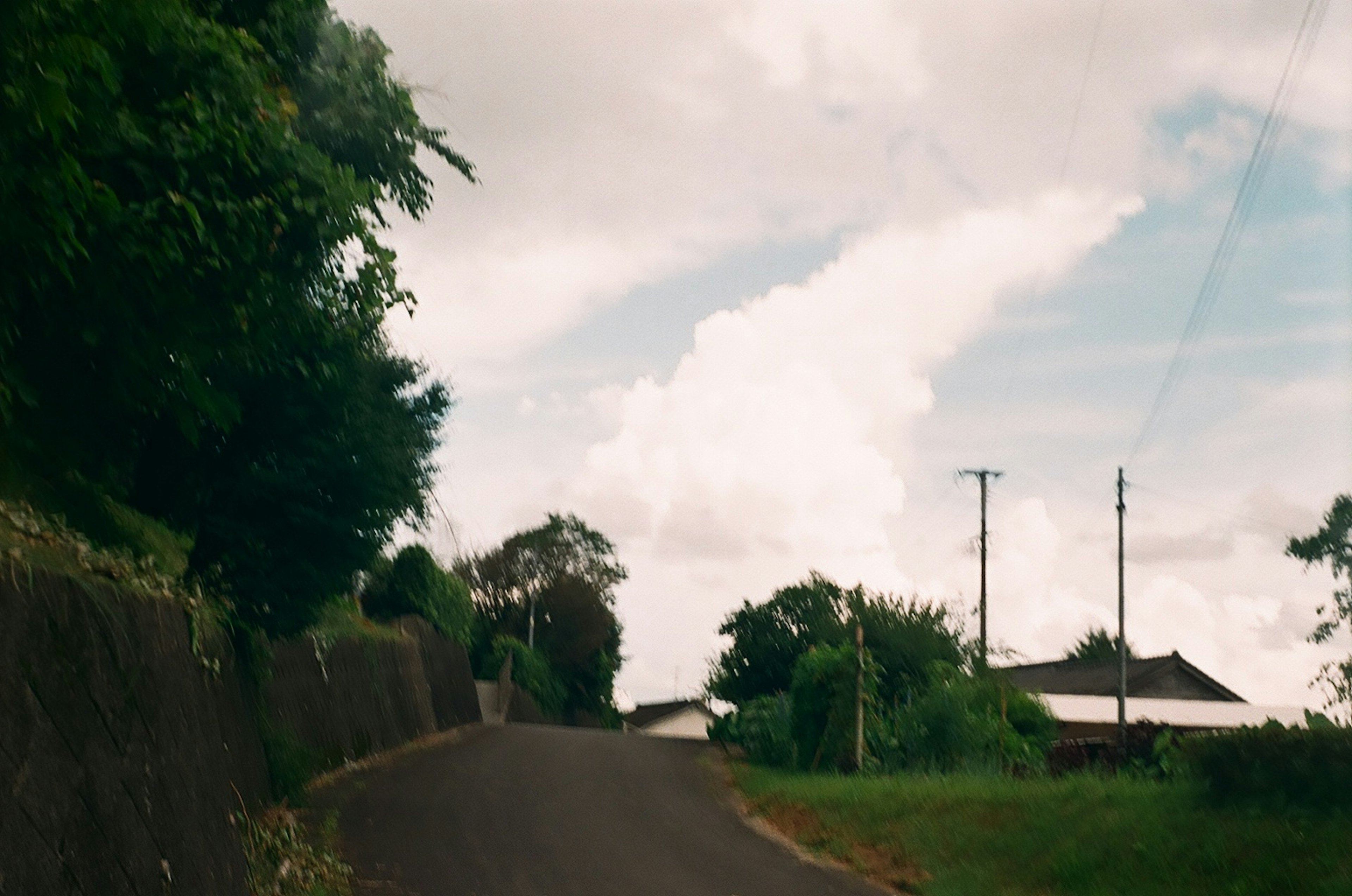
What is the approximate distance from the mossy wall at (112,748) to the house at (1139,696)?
39882 mm

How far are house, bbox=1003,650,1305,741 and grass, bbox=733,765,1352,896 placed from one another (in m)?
30.3

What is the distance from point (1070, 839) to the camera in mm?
13984

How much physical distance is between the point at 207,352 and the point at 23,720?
164 inches

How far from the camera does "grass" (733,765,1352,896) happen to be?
11.4 m

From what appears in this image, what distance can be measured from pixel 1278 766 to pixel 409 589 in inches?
1204

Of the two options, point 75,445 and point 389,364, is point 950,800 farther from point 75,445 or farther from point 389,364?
point 75,445

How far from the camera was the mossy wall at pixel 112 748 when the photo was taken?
6531 millimetres

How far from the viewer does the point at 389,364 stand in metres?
18.5

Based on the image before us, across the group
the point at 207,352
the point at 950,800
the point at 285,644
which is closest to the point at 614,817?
the point at 950,800

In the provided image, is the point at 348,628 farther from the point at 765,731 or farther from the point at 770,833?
the point at 770,833

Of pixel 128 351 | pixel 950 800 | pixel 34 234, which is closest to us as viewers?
pixel 34 234

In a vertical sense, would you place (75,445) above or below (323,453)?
below

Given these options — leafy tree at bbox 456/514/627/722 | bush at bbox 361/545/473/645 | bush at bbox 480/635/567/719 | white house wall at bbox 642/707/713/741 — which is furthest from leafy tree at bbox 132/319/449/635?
white house wall at bbox 642/707/713/741

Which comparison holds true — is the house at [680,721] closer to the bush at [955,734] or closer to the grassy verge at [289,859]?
the bush at [955,734]
